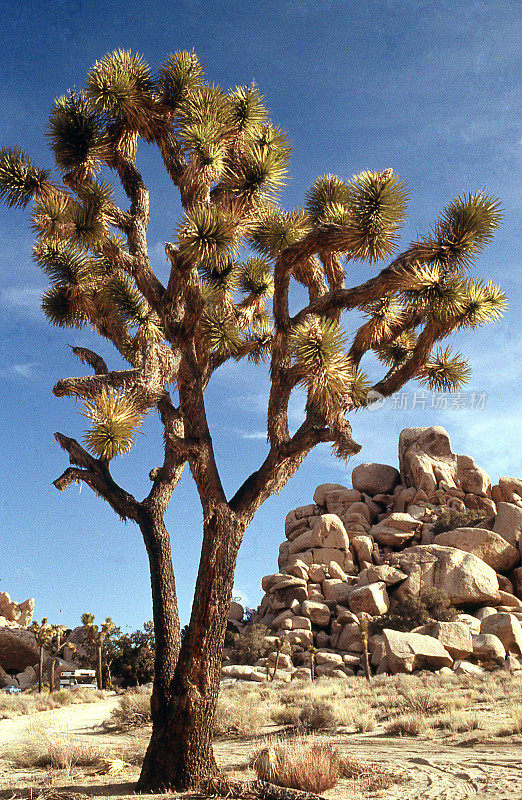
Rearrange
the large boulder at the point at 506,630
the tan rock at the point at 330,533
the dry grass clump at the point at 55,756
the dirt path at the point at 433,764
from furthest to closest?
the tan rock at the point at 330,533, the large boulder at the point at 506,630, the dry grass clump at the point at 55,756, the dirt path at the point at 433,764

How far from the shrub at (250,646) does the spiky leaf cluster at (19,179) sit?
2224cm

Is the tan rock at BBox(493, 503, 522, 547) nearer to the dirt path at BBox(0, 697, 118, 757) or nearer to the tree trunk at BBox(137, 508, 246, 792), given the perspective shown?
the dirt path at BBox(0, 697, 118, 757)

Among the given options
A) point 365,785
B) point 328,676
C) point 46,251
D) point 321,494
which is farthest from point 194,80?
point 321,494

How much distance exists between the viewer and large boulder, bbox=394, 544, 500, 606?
28594 mm

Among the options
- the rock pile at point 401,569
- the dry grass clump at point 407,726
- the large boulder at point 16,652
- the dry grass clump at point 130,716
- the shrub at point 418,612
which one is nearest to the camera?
the dry grass clump at point 407,726

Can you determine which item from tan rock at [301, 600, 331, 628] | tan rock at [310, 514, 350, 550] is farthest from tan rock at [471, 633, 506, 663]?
tan rock at [310, 514, 350, 550]

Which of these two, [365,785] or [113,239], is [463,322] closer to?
[113,239]

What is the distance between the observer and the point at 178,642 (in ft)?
25.0

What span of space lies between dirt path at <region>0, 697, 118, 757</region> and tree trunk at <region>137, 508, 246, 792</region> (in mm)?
5233

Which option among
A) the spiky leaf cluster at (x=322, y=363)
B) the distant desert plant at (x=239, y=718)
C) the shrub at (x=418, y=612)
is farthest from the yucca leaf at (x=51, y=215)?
the shrub at (x=418, y=612)

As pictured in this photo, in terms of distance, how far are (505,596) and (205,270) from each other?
26003 mm

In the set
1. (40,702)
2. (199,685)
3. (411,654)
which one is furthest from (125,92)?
(411,654)

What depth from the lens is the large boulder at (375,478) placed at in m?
39.1

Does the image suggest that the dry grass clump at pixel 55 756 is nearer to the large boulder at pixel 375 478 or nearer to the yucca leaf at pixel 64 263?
the yucca leaf at pixel 64 263
